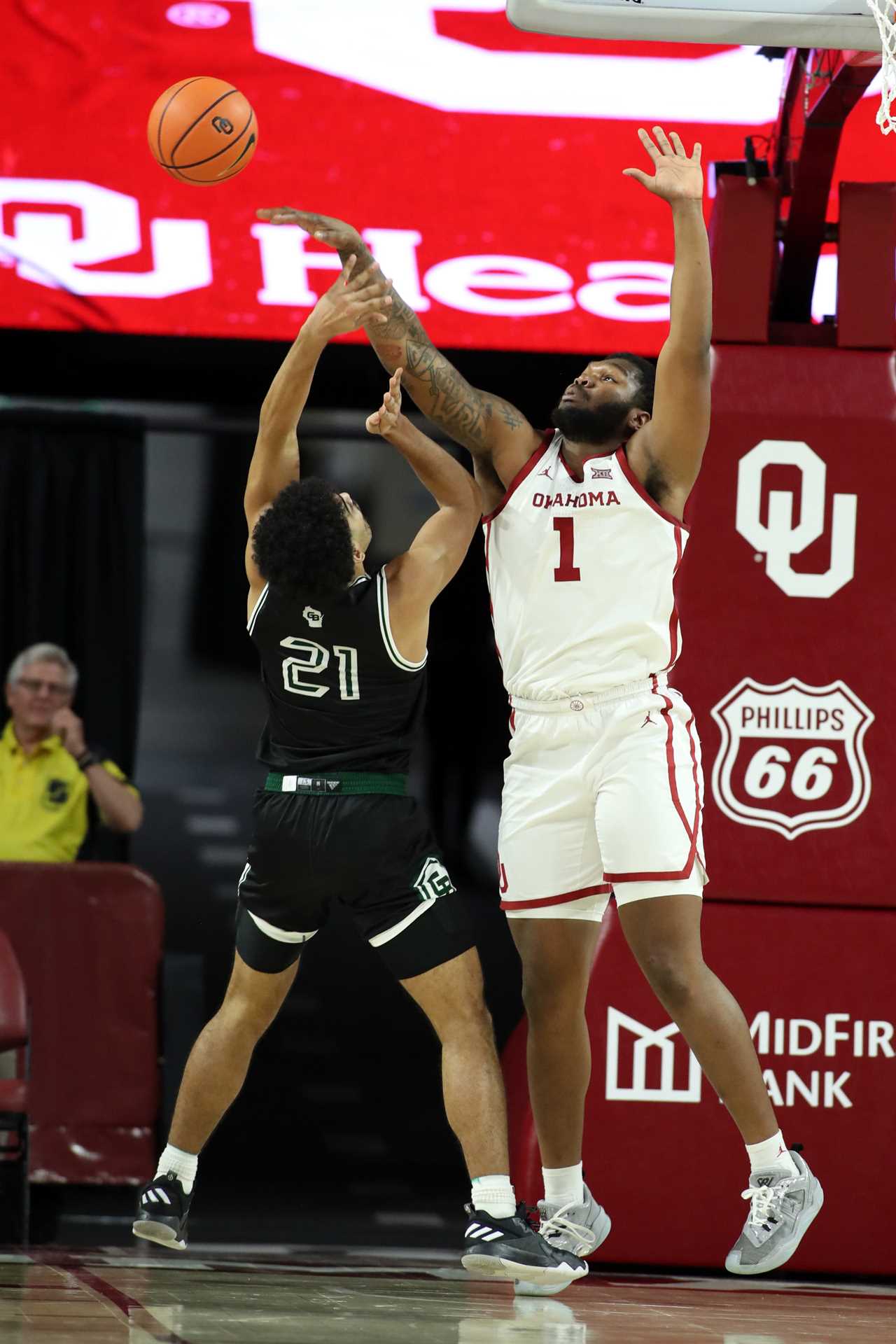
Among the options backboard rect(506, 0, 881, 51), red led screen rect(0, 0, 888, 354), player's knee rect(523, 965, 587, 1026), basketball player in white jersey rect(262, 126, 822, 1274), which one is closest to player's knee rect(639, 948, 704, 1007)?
basketball player in white jersey rect(262, 126, 822, 1274)

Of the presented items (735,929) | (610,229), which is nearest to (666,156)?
(735,929)

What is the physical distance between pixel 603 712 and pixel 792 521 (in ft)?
4.93

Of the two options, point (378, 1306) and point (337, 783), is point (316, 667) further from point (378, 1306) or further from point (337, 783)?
point (378, 1306)

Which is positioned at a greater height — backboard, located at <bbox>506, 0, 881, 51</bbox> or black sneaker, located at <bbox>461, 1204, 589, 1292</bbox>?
backboard, located at <bbox>506, 0, 881, 51</bbox>

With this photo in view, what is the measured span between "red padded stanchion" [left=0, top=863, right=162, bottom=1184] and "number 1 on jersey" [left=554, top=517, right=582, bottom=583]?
129 inches

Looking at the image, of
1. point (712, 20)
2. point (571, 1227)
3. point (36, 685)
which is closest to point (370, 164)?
point (36, 685)

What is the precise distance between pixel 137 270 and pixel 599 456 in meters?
4.51

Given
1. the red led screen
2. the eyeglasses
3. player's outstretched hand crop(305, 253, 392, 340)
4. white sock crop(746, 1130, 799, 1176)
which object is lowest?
white sock crop(746, 1130, 799, 1176)

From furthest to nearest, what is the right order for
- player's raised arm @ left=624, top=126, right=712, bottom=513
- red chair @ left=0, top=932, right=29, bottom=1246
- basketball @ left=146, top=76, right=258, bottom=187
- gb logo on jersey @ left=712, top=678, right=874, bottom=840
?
red chair @ left=0, top=932, right=29, bottom=1246, gb logo on jersey @ left=712, top=678, right=874, bottom=840, basketball @ left=146, top=76, right=258, bottom=187, player's raised arm @ left=624, top=126, right=712, bottom=513

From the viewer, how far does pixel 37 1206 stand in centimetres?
715

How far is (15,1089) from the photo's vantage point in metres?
6.21

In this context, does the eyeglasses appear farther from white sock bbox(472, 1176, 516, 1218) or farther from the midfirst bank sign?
white sock bbox(472, 1176, 516, 1218)

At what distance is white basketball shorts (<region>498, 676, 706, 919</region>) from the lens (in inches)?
172

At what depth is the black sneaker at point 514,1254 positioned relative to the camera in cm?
420
